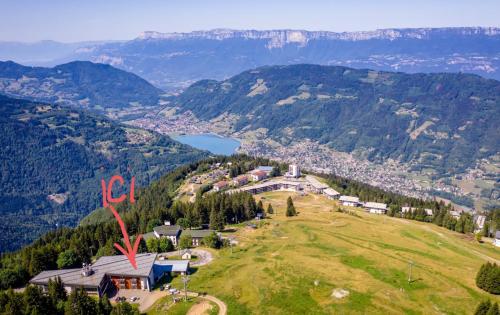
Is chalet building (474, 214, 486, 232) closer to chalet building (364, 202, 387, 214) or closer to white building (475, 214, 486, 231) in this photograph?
white building (475, 214, 486, 231)

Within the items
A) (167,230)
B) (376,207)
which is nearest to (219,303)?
(167,230)

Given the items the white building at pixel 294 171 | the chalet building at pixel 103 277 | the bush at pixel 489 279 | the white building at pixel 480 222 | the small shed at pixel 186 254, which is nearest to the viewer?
the bush at pixel 489 279

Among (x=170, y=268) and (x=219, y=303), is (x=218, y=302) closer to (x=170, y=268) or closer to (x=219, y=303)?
(x=219, y=303)

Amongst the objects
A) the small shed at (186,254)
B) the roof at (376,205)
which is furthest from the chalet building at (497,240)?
the small shed at (186,254)

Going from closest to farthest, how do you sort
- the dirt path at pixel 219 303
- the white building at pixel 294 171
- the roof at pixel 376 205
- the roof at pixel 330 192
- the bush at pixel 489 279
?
the dirt path at pixel 219 303
the bush at pixel 489 279
the roof at pixel 376 205
the roof at pixel 330 192
the white building at pixel 294 171

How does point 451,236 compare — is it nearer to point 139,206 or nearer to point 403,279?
point 403,279

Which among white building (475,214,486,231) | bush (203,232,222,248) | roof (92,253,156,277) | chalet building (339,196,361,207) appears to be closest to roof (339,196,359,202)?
chalet building (339,196,361,207)

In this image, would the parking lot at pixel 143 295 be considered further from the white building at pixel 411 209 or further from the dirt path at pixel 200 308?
the white building at pixel 411 209
